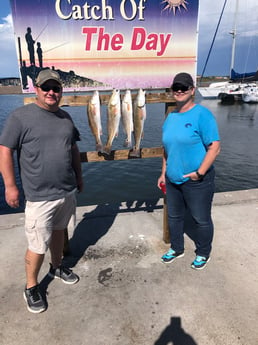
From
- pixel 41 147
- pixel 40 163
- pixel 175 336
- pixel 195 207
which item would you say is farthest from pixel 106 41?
pixel 175 336

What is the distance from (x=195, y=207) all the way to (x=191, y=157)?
0.56 meters

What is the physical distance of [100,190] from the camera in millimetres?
8992

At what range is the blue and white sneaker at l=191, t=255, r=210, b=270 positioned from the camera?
120 inches

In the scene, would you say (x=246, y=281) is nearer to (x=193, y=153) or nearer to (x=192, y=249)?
(x=192, y=249)

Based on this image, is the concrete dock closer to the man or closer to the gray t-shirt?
the man

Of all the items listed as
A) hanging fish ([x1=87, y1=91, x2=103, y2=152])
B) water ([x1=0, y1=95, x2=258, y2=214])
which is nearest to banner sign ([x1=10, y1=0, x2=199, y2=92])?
hanging fish ([x1=87, y1=91, x2=103, y2=152])

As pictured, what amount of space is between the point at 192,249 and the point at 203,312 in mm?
1019

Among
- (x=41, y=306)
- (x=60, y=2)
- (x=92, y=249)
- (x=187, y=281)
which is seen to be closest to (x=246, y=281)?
(x=187, y=281)

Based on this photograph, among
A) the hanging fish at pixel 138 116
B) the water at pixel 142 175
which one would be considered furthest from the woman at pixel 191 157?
the water at pixel 142 175

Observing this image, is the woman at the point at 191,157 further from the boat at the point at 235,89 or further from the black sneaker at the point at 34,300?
the boat at the point at 235,89

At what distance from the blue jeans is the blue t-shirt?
156mm

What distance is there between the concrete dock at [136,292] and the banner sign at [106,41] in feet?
6.68

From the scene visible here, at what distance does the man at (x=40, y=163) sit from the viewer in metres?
2.24

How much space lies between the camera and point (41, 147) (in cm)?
230
